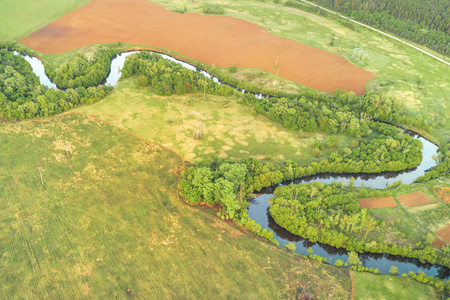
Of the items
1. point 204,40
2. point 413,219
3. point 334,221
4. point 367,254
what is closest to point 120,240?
point 334,221

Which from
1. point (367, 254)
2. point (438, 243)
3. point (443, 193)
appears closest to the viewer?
point (367, 254)

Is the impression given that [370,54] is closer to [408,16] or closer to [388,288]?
[408,16]

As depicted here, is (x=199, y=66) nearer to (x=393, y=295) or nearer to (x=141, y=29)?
(x=141, y=29)

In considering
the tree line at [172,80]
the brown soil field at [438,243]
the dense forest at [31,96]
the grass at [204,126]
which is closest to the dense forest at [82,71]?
the dense forest at [31,96]

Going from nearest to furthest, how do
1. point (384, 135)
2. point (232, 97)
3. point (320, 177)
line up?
point (320, 177) < point (384, 135) < point (232, 97)

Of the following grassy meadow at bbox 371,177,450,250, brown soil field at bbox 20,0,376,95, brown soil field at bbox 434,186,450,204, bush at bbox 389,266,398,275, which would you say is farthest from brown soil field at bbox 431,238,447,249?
brown soil field at bbox 20,0,376,95

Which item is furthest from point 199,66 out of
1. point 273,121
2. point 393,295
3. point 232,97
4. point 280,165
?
point 393,295
